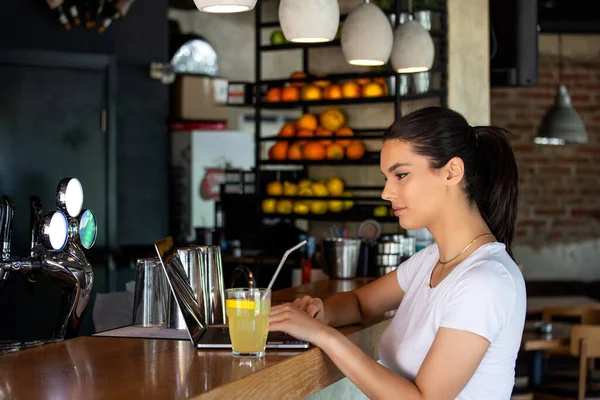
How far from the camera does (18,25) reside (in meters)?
6.09

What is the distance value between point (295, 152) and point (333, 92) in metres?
0.43

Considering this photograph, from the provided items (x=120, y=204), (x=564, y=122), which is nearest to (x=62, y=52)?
(x=120, y=204)

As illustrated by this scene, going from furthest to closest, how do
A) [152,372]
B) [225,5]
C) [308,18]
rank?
[308,18] < [225,5] < [152,372]

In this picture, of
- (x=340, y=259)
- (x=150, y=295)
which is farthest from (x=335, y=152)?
(x=150, y=295)

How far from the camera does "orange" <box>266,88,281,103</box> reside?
18.4 feet

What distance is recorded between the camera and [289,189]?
5641 mm

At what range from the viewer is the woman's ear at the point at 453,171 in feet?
6.70

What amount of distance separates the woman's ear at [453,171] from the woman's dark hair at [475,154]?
0.4 inches

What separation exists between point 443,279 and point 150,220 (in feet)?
16.9

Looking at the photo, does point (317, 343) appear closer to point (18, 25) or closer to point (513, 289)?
point (513, 289)

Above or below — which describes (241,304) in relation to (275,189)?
below

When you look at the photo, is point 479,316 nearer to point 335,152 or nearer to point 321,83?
point 335,152

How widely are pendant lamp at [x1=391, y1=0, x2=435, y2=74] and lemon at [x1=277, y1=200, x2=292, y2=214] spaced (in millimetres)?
1543

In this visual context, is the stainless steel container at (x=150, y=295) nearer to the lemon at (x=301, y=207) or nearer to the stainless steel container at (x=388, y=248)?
the stainless steel container at (x=388, y=248)
